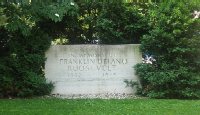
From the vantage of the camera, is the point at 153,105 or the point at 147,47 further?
the point at 147,47

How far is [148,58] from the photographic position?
13.5m

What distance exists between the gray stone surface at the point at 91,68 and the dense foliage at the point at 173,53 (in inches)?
24.3

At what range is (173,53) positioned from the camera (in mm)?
12828

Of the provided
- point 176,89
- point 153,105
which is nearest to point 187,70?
point 176,89

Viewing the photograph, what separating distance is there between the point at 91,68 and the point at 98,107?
290 cm

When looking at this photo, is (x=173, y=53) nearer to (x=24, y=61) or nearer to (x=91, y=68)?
(x=91, y=68)

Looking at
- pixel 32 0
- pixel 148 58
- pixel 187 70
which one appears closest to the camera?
pixel 32 0

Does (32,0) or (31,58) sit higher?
(32,0)

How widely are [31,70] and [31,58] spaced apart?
336mm

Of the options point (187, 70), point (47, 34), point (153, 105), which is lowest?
point (153, 105)

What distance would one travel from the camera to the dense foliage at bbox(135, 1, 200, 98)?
1255 cm

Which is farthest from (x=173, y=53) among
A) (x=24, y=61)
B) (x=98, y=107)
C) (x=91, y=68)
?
(x=24, y=61)

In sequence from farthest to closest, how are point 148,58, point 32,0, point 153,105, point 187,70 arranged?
point 148,58 → point 187,70 → point 153,105 → point 32,0

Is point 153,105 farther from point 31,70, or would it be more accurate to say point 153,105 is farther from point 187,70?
point 31,70
